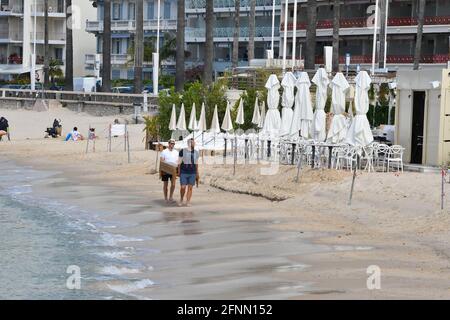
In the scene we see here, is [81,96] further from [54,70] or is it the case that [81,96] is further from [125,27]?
[54,70]

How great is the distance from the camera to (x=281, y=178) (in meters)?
30.8

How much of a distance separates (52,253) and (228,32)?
6343 centimetres

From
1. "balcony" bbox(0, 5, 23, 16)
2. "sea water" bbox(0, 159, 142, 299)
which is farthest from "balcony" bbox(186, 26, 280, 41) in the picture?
"sea water" bbox(0, 159, 142, 299)

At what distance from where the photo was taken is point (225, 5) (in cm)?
8656

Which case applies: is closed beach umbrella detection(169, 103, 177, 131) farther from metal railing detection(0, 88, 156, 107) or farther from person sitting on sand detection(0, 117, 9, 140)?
metal railing detection(0, 88, 156, 107)

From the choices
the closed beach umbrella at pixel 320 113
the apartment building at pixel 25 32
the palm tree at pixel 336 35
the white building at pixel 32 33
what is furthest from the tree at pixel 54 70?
the closed beach umbrella at pixel 320 113

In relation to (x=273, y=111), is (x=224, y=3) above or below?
above

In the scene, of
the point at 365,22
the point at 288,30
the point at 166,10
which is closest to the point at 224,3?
the point at 166,10

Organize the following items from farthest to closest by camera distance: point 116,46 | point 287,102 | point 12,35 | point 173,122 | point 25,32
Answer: point 12,35 < point 25,32 < point 116,46 < point 173,122 < point 287,102

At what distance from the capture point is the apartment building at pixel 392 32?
67.0 meters

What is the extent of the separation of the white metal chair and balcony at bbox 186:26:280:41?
173 feet

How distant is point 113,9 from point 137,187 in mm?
63452

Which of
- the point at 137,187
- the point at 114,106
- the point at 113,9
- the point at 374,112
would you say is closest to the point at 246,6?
the point at 113,9
